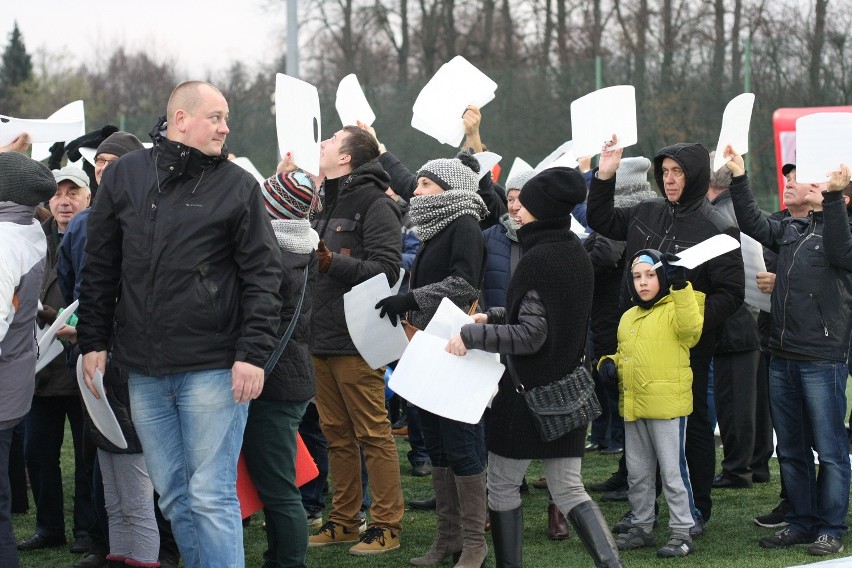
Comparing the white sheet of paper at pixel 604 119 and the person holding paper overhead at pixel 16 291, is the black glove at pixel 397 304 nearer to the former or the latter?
the white sheet of paper at pixel 604 119

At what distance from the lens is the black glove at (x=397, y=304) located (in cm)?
556

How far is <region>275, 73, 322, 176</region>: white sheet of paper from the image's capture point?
16.9 feet

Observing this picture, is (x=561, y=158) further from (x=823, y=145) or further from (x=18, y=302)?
(x=18, y=302)

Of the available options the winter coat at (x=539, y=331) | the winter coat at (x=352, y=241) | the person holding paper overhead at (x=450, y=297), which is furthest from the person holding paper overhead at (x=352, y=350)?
the winter coat at (x=539, y=331)

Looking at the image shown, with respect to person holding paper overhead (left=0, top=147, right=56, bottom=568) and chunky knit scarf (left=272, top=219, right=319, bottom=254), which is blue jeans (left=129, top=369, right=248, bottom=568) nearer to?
person holding paper overhead (left=0, top=147, right=56, bottom=568)

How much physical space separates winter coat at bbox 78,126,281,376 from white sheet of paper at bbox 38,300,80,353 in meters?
0.55

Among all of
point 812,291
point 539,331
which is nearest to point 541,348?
point 539,331

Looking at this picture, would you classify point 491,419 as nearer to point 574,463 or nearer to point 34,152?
point 574,463

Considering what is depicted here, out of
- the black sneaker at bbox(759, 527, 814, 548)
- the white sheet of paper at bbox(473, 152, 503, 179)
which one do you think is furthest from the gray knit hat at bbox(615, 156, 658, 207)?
the black sneaker at bbox(759, 527, 814, 548)

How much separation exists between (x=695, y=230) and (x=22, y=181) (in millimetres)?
3195

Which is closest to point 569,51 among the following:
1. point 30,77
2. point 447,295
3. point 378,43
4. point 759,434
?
point 378,43

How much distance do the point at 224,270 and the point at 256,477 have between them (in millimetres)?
959

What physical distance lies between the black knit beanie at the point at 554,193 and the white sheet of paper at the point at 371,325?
1.07 m

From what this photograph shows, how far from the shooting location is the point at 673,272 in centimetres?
566
